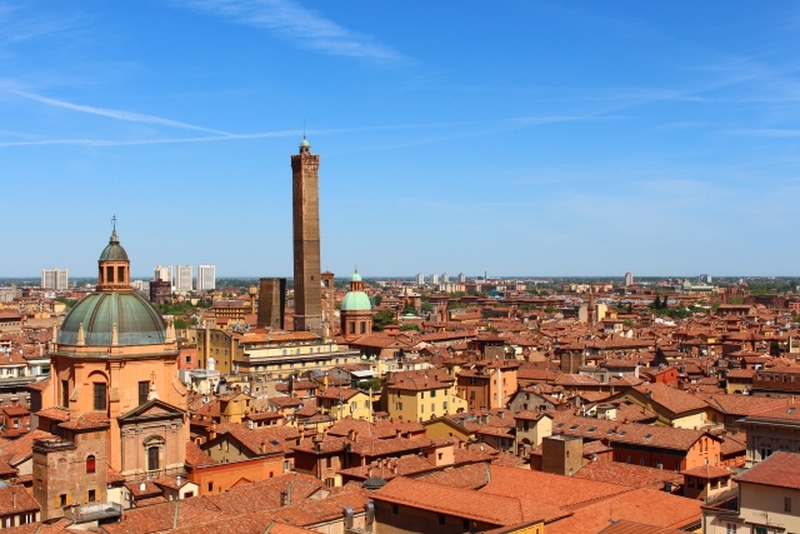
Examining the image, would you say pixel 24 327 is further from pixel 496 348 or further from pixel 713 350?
pixel 713 350

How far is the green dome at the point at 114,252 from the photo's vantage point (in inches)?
1531

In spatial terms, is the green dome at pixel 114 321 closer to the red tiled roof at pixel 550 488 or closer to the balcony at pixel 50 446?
the balcony at pixel 50 446

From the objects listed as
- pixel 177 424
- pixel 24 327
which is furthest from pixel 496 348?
pixel 24 327

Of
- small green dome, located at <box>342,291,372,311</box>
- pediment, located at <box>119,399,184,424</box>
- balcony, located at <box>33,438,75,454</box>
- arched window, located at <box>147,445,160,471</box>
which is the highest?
small green dome, located at <box>342,291,372,311</box>

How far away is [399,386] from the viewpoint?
5397 centimetres

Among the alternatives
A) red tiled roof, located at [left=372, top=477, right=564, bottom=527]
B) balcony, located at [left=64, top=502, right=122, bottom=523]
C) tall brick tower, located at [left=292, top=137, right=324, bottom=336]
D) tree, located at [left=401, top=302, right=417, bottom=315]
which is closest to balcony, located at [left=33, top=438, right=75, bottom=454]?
balcony, located at [left=64, top=502, right=122, bottom=523]

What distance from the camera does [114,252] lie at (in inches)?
1547

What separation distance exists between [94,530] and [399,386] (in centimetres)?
2998

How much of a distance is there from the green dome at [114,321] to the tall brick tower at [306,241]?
185ft

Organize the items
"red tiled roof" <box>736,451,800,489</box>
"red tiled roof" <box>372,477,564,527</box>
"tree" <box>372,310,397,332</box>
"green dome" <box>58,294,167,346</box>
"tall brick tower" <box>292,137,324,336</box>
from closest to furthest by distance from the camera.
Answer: "red tiled roof" <box>736,451,800,489</box>, "red tiled roof" <box>372,477,564,527</box>, "green dome" <box>58,294,167,346</box>, "tall brick tower" <box>292,137,324,336</box>, "tree" <box>372,310,397,332</box>

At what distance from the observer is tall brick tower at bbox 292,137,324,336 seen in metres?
96.3

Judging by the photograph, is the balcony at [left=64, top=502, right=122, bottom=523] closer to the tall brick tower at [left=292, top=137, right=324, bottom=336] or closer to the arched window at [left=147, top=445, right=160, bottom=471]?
the arched window at [left=147, top=445, right=160, bottom=471]

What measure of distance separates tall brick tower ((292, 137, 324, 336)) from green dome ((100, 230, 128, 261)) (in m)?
55.2

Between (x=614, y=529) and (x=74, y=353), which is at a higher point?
(x=74, y=353)
